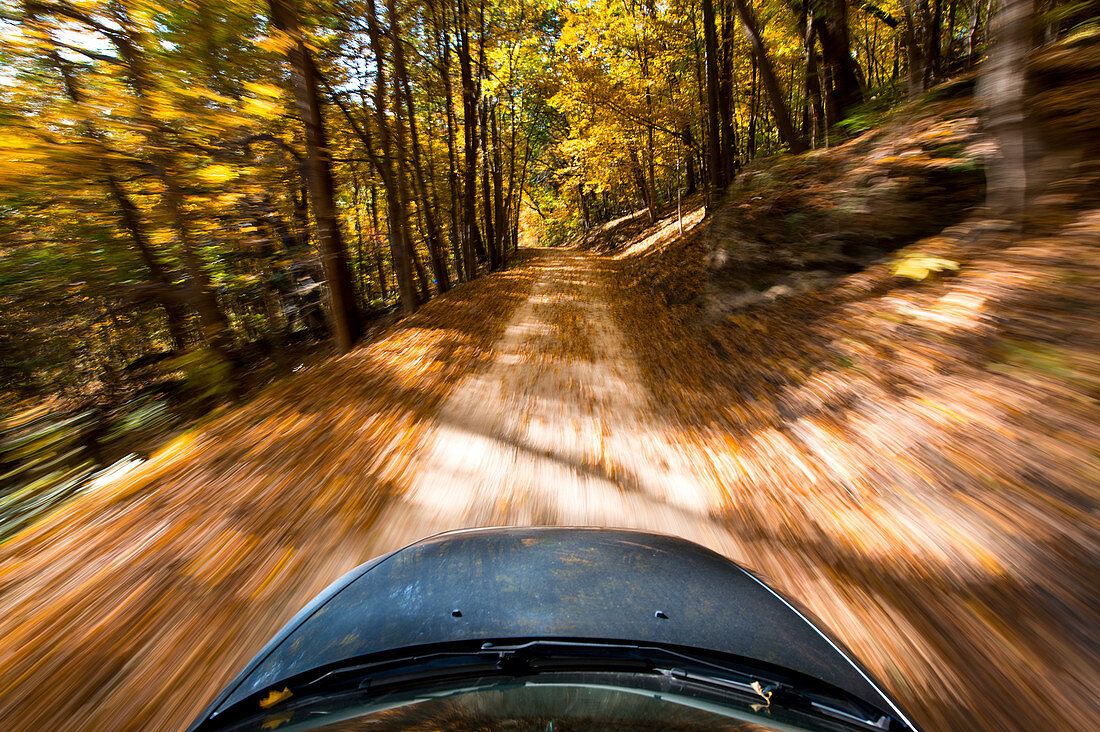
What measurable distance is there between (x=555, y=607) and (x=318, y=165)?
772 centimetres

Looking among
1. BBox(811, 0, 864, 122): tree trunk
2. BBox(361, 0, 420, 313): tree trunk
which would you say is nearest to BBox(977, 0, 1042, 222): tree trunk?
BBox(811, 0, 864, 122): tree trunk

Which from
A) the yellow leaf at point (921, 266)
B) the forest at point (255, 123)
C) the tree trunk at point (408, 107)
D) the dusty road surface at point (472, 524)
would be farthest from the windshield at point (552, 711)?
the tree trunk at point (408, 107)

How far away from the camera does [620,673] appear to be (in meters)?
1.27

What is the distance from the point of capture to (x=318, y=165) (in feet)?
23.4

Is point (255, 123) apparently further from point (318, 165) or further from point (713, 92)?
point (713, 92)

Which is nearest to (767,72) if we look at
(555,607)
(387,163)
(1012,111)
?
(1012,111)

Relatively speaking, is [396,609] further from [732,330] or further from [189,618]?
[732,330]

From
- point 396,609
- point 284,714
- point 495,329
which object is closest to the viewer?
point 284,714

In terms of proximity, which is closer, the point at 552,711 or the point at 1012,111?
the point at 552,711

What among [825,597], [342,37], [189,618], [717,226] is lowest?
[825,597]

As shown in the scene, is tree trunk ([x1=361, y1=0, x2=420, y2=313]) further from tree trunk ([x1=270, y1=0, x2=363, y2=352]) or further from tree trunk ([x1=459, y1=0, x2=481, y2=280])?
tree trunk ([x1=459, y1=0, x2=481, y2=280])

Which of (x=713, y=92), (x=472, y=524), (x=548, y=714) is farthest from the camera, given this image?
(x=713, y=92)

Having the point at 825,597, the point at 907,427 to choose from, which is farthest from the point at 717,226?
the point at 825,597

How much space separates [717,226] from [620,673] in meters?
9.68
